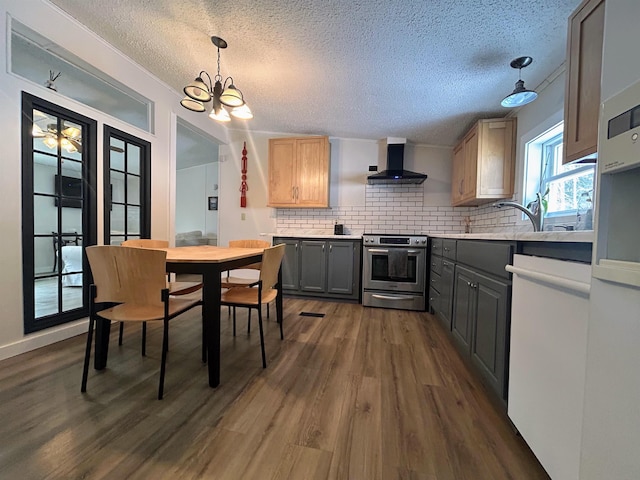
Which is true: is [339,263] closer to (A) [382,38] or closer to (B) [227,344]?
(B) [227,344]

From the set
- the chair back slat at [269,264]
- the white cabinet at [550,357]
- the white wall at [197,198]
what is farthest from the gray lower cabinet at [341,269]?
the white wall at [197,198]

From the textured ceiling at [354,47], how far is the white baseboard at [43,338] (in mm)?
2471

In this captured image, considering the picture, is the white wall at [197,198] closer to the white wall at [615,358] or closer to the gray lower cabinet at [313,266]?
the gray lower cabinet at [313,266]

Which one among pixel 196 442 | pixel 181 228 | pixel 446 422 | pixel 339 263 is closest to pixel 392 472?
pixel 446 422

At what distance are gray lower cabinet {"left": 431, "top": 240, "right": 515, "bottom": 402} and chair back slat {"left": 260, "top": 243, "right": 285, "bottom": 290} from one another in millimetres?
1353

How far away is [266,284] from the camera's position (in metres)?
1.94

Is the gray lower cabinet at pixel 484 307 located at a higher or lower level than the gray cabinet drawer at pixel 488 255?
lower

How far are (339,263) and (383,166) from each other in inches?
63.8

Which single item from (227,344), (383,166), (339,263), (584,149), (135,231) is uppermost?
(383,166)

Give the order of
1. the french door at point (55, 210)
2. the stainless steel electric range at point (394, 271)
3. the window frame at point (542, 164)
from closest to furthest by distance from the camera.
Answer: the french door at point (55, 210), the window frame at point (542, 164), the stainless steel electric range at point (394, 271)

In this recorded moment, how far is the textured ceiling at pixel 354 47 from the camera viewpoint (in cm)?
173

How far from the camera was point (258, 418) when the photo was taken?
1313 millimetres

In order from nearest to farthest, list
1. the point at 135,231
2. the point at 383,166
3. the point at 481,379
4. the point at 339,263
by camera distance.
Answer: the point at 481,379
the point at 135,231
the point at 339,263
the point at 383,166

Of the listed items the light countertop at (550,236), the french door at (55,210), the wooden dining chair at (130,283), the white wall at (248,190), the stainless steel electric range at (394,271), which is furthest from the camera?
the white wall at (248,190)
